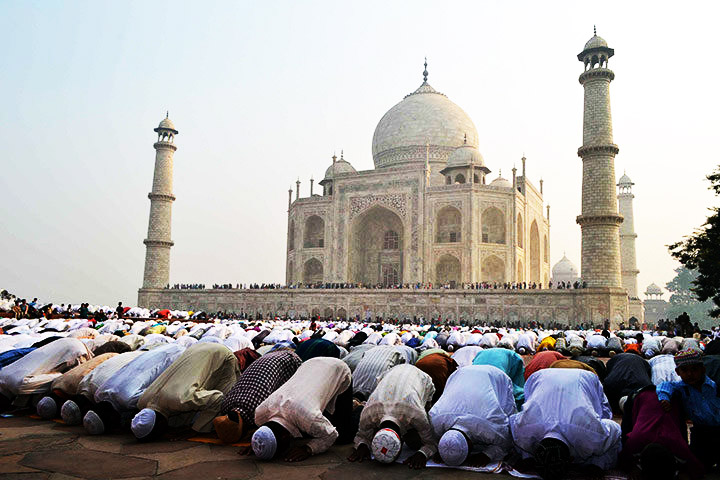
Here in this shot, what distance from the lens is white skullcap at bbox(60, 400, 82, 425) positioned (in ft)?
17.8

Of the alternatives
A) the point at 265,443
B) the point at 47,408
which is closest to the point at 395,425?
the point at 265,443

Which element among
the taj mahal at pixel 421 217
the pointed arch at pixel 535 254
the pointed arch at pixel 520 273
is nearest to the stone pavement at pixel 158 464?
the taj mahal at pixel 421 217

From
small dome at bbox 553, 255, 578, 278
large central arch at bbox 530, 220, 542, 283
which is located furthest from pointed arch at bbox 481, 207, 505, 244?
small dome at bbox 553, 255, 578, 278

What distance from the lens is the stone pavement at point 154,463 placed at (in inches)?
157

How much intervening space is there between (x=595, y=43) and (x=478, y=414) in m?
21.6

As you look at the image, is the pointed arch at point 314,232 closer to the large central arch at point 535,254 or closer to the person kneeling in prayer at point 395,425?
the large central arch at point 535,254

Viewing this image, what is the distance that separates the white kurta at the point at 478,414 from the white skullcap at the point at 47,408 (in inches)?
154

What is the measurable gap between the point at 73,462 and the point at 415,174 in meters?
27.1

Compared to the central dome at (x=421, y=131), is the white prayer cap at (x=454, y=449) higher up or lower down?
lower down

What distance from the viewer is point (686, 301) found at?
170 ft

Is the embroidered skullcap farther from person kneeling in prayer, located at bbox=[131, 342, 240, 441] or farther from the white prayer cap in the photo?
person kneeling in prayer, located at bbox=[131, 342, 240, 441]

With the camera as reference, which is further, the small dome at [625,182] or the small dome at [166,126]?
the small dome at [625,182]

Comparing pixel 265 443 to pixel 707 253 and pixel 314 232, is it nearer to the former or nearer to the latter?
pixel 707 253

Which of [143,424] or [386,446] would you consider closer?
[386,446]
